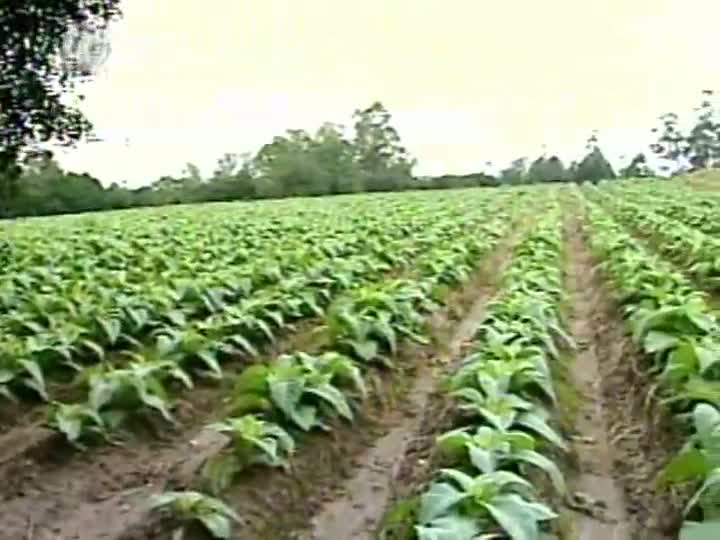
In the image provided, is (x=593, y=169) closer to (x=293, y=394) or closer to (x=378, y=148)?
(x=378, y=148)

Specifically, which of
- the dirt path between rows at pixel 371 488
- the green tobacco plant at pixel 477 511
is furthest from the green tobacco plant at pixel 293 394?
the green tobacco plant at pixel 477 511

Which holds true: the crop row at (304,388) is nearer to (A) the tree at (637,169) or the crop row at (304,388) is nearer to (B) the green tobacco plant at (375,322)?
(B) the green tobacco plant at (375,322)

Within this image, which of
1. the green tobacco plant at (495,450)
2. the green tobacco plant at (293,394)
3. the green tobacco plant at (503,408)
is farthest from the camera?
the green tobacco plant at (293,394)

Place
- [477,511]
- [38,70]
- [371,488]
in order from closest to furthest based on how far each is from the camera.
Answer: [477,511]
[371,488]
[38,70]

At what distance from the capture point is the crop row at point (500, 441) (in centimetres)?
317

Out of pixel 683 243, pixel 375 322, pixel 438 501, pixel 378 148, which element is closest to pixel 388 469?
pixel 438 501

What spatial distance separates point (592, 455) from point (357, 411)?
121 centimetres

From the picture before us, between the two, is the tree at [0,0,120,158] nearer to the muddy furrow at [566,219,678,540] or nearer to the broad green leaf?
the muddy furrow at [566,219,678,540]

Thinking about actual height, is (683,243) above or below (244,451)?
below

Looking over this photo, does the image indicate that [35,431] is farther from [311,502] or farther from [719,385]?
[719,385]

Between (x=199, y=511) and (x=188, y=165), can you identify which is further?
(x=188, y=165)

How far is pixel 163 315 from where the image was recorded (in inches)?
289

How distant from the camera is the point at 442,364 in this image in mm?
6875

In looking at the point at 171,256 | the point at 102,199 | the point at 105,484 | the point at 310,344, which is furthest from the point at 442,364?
the point at 102,199
